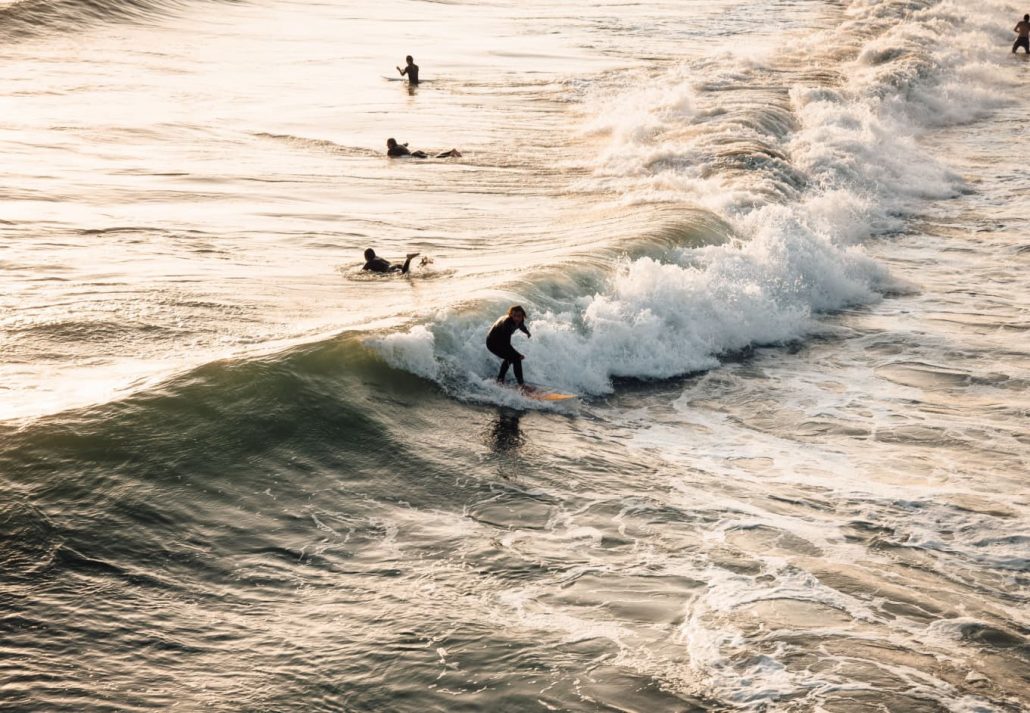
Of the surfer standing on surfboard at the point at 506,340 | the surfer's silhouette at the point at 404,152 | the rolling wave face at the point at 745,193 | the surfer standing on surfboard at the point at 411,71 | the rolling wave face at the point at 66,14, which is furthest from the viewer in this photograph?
the rolling wave face at the point at 66,14

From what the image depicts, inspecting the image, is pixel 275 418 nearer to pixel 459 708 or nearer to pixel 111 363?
pixel 111 363

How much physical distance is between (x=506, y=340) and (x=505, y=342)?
3 cm

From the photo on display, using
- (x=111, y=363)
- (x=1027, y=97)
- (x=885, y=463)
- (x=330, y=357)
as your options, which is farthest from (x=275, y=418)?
(x=1027, y=97)

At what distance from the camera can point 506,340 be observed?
1287cm

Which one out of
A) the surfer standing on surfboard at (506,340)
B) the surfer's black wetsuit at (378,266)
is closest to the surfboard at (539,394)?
the surfer standing on surfboard at (506,340)

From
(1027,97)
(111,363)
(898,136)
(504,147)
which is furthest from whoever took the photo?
(1027,97)

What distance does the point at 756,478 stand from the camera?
37.1 feet

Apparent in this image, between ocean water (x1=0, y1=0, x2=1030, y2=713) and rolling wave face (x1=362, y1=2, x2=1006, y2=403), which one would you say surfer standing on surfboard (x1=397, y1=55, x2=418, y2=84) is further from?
ocean water (x1=0, y1=0, x2=1030, y2=713)

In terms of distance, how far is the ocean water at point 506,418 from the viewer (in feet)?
25.6

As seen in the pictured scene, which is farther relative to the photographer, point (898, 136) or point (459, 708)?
point (898, 136)

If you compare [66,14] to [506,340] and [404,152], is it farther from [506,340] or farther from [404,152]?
[506,340]

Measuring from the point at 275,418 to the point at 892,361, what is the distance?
28.1 ft

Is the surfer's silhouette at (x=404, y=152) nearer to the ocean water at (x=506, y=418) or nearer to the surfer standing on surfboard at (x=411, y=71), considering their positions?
the ocean water at (x=506, y=418)

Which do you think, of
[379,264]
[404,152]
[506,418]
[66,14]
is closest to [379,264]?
[379,264]
